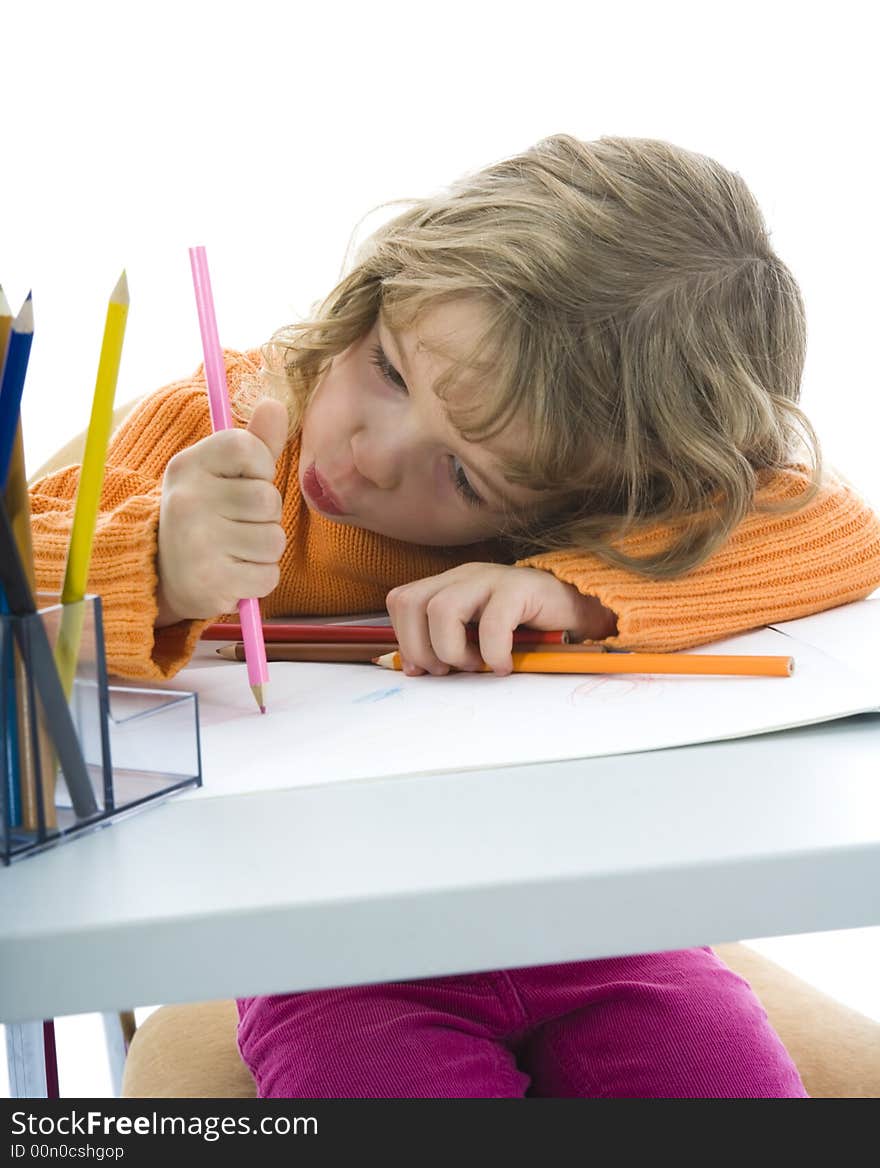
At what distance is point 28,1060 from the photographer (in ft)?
2.40

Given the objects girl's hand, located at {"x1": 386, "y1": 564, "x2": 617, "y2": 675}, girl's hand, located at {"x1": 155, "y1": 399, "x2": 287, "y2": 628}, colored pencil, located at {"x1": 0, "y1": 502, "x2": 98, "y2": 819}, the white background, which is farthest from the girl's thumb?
the white background

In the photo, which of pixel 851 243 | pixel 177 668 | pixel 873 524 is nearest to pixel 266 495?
pixel 177 668

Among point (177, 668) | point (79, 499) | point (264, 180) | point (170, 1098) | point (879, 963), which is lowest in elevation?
point (879, 963)

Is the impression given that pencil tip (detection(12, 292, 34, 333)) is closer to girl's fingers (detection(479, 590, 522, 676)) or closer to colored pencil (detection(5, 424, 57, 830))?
colored pencil (detection(5, 424, 57, 830))

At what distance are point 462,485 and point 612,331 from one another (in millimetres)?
118

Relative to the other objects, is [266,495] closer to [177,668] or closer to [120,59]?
[177,668]

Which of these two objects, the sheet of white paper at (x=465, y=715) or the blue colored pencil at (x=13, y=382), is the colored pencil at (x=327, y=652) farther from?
the blue colored pencil at (x=13, y=382)

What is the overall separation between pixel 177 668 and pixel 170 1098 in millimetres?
177

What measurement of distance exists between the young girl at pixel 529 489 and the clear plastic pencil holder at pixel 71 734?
0.46ft

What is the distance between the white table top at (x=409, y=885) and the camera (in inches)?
10.9

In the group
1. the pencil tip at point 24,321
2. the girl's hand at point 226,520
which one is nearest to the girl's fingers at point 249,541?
the girl's hand at point 226,520

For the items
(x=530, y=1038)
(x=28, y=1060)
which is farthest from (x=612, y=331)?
(x=28, y=1060)

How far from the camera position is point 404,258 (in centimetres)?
71

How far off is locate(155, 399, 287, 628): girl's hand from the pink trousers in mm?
172
